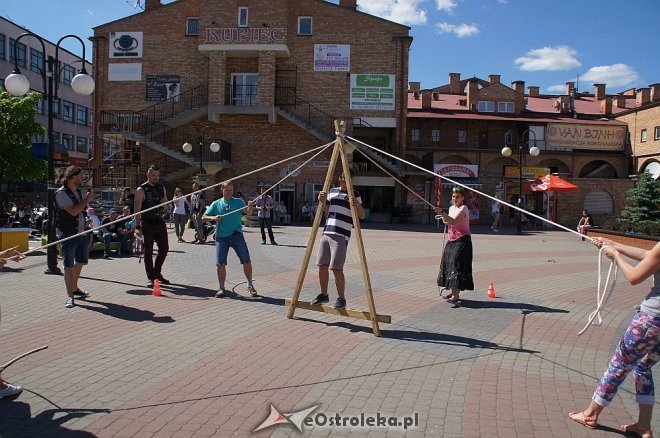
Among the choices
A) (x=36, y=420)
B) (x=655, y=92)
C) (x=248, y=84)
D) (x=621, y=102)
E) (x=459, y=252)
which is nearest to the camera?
(x=36, y=420)

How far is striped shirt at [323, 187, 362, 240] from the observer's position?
684 centimetres

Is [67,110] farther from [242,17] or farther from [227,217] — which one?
[227,217]

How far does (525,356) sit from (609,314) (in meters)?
3.00

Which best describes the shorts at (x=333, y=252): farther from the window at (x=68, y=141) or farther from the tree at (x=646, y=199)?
the window at (x=68, y=141)

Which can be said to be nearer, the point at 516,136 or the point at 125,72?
the point at 125,72

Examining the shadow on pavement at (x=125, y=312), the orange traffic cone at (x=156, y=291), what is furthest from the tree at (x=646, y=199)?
the shadow on pavement at (x=125, y=312)

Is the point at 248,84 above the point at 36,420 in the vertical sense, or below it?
above

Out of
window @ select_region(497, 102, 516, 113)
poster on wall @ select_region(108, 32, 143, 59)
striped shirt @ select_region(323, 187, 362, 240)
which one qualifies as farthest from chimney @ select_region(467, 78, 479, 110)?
striped shirt @ select_region(323, 187, 362, 240)

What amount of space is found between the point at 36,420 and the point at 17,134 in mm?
31379

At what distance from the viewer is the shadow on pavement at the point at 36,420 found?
3.62 metres

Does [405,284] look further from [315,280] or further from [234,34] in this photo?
[234,34]

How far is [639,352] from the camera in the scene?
368 cm

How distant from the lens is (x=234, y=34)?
29156 millimetres

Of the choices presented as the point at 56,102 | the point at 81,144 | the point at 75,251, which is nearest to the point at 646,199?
the point at 75,251
